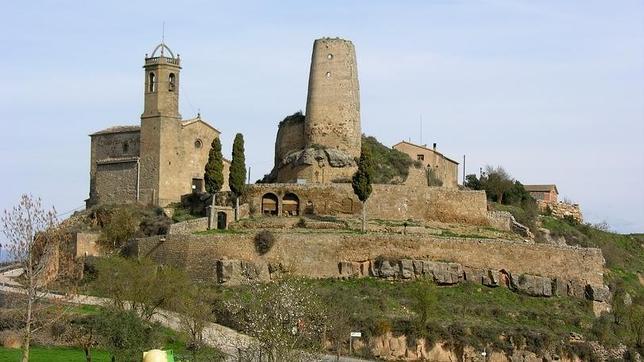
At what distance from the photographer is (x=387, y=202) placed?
66.8 m

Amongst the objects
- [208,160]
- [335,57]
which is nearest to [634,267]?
[335,57]

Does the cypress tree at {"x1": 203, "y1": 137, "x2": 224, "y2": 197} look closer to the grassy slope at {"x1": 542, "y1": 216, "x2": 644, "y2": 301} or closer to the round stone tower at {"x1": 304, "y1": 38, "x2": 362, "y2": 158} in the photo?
the round stone tower at {"x1": 304, "y1": 38, "x2": 362, "y2": 158}

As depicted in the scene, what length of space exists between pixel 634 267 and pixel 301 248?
25073 mm

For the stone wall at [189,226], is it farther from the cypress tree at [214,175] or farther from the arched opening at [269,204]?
the arched opening at [269,204]

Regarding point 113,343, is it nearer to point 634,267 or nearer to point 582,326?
point 582,326

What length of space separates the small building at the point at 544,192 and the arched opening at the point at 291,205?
32.8 metres

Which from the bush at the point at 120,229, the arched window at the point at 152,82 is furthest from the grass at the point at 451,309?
the arched window at the point at 152,82

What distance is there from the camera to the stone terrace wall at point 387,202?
2616 inches

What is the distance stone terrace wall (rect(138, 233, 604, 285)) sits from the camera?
59.2 metres

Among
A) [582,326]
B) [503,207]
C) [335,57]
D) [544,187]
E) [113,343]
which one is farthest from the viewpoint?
[544,187]

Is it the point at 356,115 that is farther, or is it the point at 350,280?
the point at 356,115

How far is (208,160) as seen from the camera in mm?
65750

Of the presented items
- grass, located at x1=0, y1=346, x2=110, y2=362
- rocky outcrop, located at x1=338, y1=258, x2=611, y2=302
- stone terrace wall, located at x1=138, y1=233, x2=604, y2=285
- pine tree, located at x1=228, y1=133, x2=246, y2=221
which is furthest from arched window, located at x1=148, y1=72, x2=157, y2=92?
grass, located at x1=0, y1=346, x2=110, y2=362

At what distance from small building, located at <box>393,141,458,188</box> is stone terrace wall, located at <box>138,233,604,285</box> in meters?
18.1
